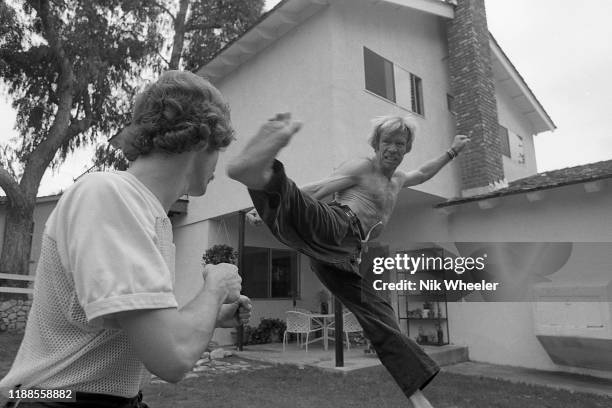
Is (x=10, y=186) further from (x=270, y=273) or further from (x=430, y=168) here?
(x=430, y=168)

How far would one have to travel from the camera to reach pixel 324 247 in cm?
270

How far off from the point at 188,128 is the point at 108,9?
14.7 meters

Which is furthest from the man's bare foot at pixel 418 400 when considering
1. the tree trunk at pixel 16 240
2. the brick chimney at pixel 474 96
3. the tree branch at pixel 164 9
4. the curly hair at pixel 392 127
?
the tree branch at pixel 164 9

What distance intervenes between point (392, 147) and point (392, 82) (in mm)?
6199

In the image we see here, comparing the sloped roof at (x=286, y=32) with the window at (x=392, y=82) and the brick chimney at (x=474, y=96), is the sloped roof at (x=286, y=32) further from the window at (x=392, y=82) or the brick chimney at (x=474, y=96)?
the window at (x=392, y=82)

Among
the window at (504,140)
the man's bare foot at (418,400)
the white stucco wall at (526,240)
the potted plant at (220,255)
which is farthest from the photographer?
the window at (504,140)

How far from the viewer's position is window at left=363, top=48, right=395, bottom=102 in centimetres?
859

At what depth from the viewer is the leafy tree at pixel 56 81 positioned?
480 inches

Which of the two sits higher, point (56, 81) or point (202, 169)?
point (56, 81)

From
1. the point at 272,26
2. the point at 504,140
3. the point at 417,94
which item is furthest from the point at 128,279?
the point at 504,140

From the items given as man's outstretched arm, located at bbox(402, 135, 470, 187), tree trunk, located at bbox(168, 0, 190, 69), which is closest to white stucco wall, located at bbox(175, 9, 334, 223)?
man's outstretched arm, located at bbox(402, 135, 470, 187)

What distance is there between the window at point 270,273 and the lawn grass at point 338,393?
4.22m

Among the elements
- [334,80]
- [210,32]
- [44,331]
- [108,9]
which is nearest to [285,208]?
[44,331]

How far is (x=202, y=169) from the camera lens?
1.30m
